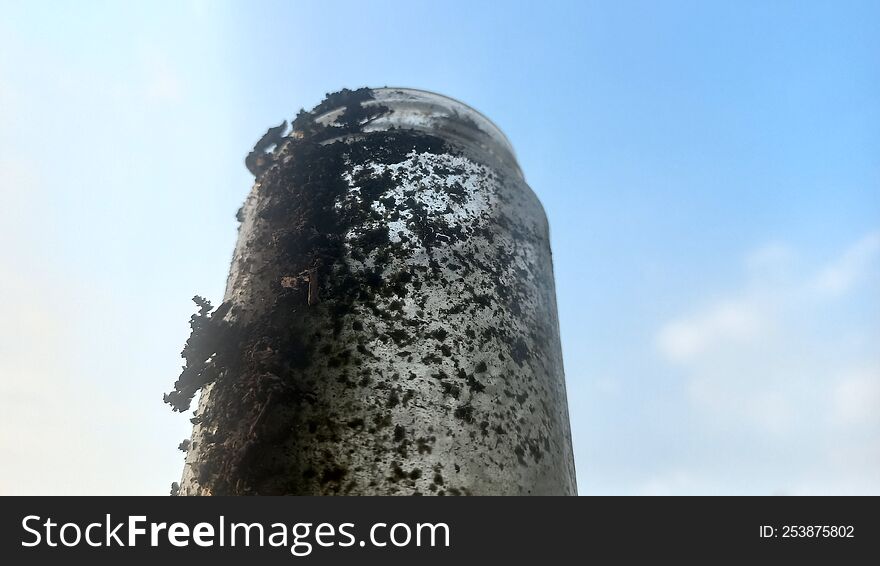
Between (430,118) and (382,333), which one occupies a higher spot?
(430,118)

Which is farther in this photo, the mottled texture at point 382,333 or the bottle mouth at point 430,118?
the bottle mouth at point 430,118

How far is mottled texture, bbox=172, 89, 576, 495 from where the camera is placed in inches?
45.9

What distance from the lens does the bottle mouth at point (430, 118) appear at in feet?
5.59

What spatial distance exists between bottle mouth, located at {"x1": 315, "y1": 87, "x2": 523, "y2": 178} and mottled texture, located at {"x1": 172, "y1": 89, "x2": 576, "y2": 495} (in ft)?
0.04

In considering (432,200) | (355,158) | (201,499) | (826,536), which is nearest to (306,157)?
(355,158)

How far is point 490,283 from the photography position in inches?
56.0

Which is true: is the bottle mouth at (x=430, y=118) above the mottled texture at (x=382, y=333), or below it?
above

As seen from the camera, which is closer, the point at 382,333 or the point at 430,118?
the point at 382,333

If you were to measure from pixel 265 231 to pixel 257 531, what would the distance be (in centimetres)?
70

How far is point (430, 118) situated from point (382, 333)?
696 millimetres

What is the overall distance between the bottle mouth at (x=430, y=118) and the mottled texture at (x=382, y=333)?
1 cm

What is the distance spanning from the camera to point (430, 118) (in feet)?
5.70

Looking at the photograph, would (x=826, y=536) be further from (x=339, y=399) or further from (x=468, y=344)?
(x=339, y=399)

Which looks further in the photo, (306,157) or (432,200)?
(306,157)
